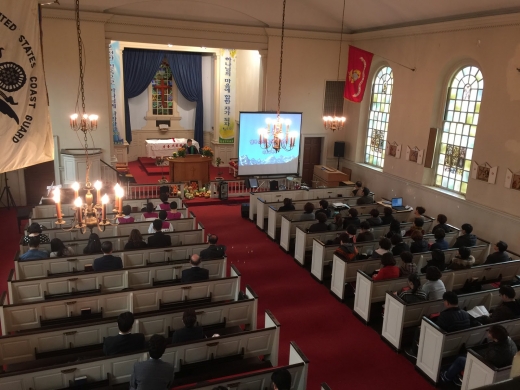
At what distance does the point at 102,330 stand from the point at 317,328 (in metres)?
3.58

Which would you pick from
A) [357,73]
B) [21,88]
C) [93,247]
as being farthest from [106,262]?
[357,73]

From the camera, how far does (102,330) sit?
574 cm

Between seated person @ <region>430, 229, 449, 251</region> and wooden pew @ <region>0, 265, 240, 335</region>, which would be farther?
seated person @ <region>430, 229, 449, 251</region>

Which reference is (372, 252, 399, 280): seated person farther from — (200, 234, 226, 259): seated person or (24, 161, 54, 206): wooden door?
(24, 161, 54, 206): wooden door

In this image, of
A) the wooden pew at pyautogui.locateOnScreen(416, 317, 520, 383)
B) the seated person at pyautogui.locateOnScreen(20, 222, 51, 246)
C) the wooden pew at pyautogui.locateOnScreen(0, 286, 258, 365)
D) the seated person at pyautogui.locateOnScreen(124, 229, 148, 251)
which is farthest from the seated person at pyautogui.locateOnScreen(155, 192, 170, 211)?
the wooden pew at pyautogui.locateOnScreen(416, 317, 520, 383)

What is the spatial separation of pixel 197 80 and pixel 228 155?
3828 millimetres

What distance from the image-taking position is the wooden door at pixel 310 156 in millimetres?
16844

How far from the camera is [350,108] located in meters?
16.6

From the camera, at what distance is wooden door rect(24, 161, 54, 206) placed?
Result: 13.9m

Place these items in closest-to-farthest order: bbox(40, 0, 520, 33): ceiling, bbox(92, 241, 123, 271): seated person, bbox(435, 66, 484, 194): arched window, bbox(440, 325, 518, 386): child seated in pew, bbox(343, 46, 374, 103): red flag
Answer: bbox(440, 325, 518, 386): child seated in pew < bbox(92, 241, 123, 271): seated person < bbox(435, 66, 484, 194): arched window < bbox(40, 0, 520, 33): ceiling < bbox(343, 46, 374, 103): red flag

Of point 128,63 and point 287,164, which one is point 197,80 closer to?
point 128,63

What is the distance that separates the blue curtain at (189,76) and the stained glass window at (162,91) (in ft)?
1.54

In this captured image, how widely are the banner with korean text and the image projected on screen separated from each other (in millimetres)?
4654

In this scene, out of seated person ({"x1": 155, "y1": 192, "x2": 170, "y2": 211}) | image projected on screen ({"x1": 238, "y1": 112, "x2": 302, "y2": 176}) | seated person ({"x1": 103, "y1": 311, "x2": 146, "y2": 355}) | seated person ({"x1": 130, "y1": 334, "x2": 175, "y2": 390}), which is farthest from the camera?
image projected on screen ({"x1": 238, "y1": 112, "x2": 302, "y2": 176})
